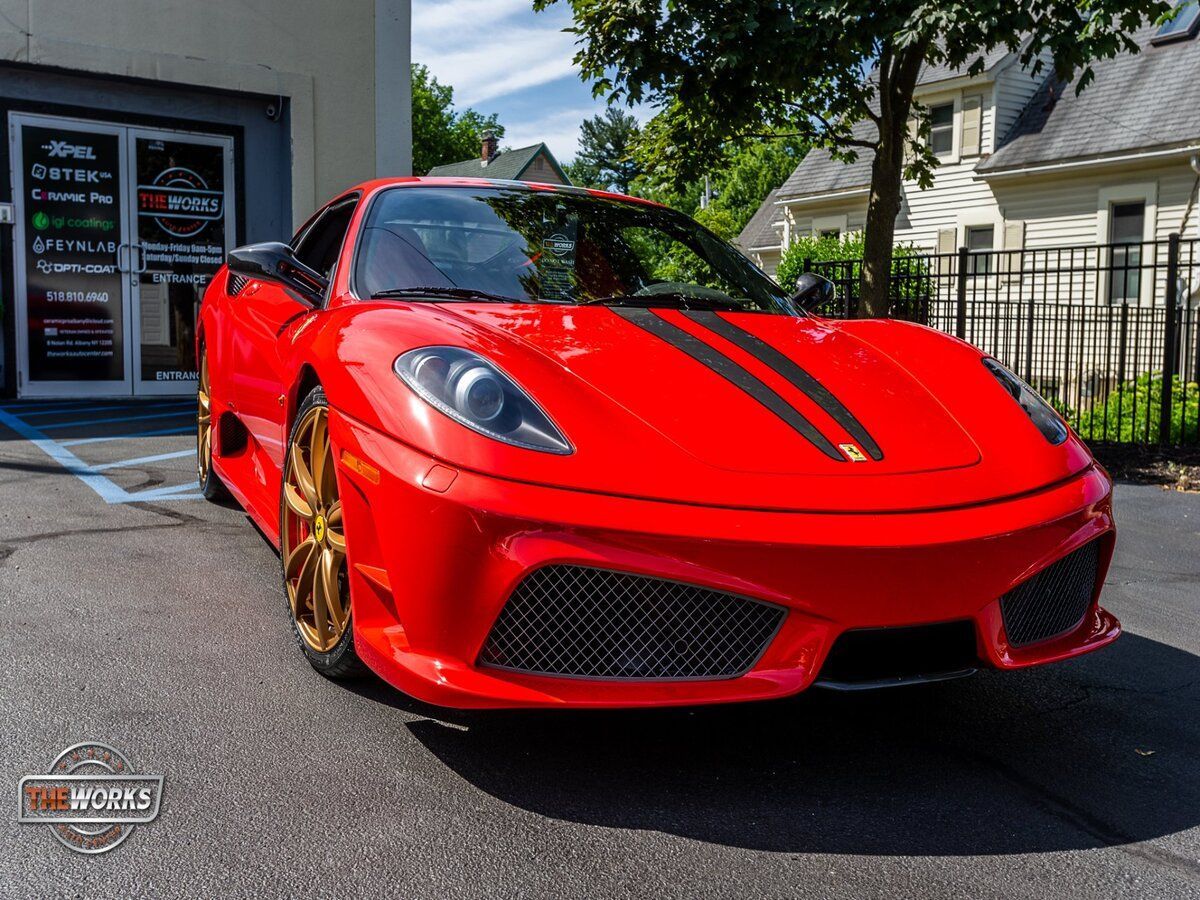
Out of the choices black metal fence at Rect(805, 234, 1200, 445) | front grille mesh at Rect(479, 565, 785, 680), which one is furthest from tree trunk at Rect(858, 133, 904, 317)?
front grille mesh at Rect(479, 565, 785, 680)

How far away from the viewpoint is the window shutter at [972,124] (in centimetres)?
2231

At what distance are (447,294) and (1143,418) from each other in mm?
8525

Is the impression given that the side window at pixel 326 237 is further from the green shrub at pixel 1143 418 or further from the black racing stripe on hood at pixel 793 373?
the green shrub at pixel 1143 418

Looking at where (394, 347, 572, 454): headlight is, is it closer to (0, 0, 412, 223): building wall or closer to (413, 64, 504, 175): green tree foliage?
(0, 0, 412, 223): building wall

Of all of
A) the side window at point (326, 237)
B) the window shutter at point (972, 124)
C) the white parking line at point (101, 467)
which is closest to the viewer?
the side window at point (326, 237)

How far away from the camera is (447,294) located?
3020 mm

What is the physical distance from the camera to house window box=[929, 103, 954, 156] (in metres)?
23.2

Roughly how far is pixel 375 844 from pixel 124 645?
56.2 inches

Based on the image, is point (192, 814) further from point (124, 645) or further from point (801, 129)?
point (801, 129)

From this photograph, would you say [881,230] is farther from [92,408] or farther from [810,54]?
[92,408]

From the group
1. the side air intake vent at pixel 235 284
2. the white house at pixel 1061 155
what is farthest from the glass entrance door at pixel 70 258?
the white house at pixel 1061 155

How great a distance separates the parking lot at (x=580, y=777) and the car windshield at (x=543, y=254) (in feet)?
3.73

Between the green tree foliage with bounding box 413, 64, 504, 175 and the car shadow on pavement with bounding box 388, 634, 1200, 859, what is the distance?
47.1m

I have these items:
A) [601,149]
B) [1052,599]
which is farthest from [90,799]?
[601,149]
